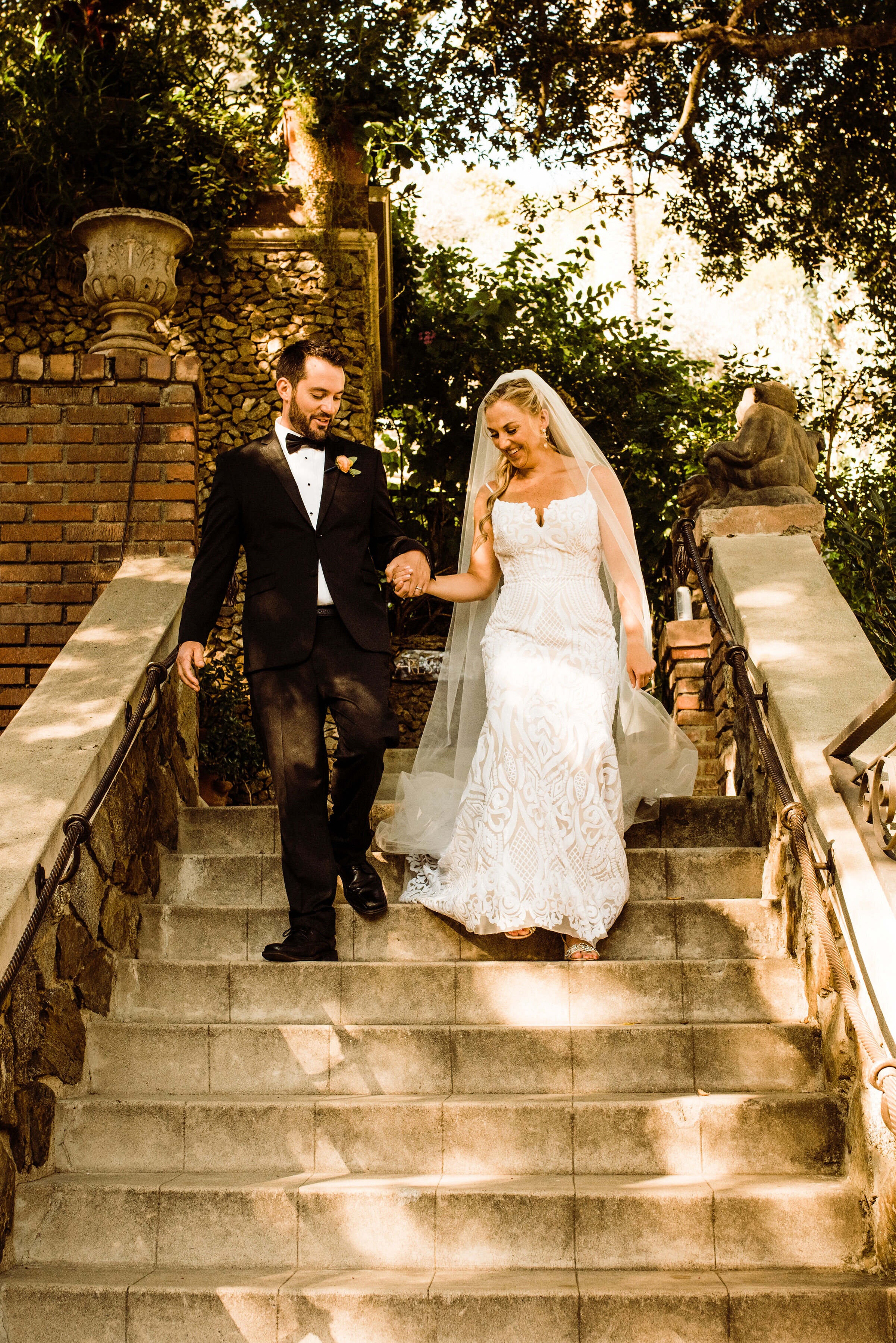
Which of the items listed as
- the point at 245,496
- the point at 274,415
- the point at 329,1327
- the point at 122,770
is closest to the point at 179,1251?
the point at 329,1327

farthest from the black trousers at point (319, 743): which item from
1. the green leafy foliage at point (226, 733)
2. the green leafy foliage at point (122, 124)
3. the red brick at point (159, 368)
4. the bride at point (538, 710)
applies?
the green leafy foliage at point (122, 124)

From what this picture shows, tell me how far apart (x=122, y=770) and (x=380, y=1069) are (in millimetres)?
1290

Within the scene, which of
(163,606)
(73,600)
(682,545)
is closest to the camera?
(163,606)

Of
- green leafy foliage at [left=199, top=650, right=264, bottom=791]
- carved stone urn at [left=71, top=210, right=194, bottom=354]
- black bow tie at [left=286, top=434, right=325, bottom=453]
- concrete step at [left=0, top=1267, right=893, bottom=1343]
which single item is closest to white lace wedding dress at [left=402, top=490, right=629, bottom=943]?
black bow tie at [left=286, top=434, right=325, bottom=453]

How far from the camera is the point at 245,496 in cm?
390

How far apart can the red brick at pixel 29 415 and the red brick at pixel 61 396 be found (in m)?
0.02

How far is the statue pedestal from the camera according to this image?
5.23 meters

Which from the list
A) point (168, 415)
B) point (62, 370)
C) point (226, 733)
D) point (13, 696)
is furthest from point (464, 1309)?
point (226, 733)

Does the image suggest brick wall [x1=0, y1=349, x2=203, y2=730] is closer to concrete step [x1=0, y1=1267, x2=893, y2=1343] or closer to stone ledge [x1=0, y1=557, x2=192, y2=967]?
stone ledge [x1=0, y1=557, x2=192, y2=967]

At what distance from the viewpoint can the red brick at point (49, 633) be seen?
197 inches

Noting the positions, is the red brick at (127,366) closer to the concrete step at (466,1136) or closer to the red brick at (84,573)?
the red brick at (84,573)

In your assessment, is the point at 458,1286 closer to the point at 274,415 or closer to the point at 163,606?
the point at 163,606

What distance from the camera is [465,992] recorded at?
351cm

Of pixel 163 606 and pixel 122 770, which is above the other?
pixel 163 606
